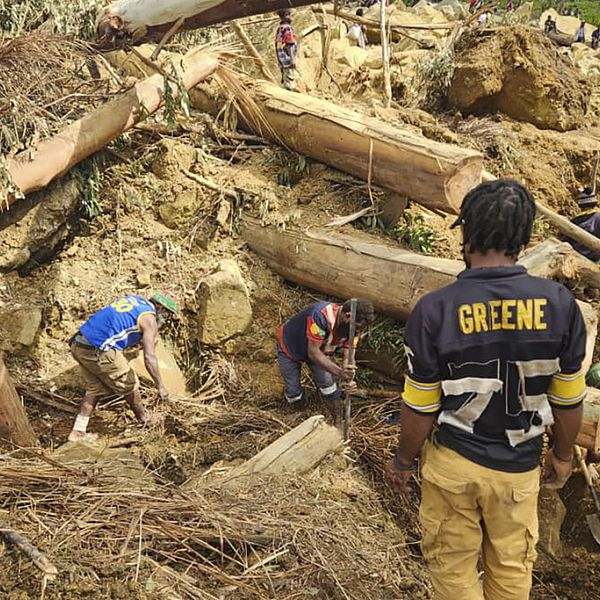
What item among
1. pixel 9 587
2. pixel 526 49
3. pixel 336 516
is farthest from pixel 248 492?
pixel 526 49

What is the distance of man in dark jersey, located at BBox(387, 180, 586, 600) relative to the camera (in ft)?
7.34

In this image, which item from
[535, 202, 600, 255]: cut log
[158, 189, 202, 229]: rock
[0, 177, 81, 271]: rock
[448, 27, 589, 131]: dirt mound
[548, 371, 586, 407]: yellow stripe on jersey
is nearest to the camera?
[548, 371, 586, 407]: yellow stripe on jersey

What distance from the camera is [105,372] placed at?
16.0 ft

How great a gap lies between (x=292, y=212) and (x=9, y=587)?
13.7 feet

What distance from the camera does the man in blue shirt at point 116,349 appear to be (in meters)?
4.78

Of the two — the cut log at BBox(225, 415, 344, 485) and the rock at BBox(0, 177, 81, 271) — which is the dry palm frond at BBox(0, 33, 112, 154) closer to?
the rock at BBox(0, 177, 81, 271)

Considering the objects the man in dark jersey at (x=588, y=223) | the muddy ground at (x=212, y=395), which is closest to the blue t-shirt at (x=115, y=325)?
the muddy ground at (x=212, y=395)

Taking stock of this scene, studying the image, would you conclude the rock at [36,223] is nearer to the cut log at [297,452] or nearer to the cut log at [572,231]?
the cut log at [297,452]

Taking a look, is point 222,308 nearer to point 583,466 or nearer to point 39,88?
point 39,88

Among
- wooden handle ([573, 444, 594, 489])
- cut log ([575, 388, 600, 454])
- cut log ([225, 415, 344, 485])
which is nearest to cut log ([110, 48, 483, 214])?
cut log ([575, 388, 600, 454])

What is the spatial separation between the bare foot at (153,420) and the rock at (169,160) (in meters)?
2.41

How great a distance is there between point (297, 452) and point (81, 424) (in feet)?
6.45

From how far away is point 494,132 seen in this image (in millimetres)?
7715

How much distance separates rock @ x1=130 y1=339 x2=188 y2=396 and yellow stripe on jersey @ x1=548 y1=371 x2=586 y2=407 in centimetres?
371
